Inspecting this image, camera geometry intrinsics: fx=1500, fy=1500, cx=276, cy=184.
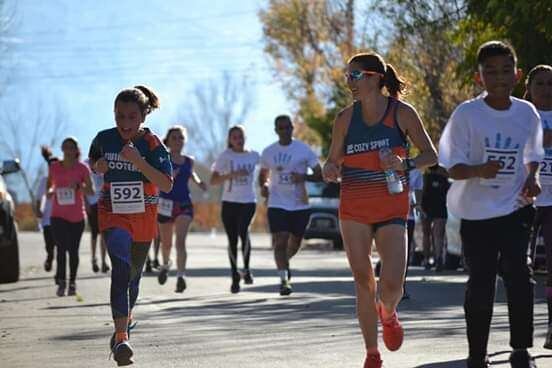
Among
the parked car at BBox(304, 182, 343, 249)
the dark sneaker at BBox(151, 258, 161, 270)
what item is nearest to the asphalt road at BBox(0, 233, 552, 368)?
the dark sneaker at BBox(151, 258, 161, 270)

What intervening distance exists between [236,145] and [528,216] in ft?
33.0

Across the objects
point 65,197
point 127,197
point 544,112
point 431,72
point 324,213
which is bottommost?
point 324,213

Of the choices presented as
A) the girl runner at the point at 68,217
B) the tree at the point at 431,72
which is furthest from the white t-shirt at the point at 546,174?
the tree at the point at 431,72

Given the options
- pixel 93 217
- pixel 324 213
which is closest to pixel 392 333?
pixel 93 217

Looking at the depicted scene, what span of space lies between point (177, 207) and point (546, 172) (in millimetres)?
8228

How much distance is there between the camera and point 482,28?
20719mm

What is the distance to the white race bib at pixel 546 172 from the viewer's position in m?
10.4

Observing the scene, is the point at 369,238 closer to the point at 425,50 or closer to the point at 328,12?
the point at 425,50

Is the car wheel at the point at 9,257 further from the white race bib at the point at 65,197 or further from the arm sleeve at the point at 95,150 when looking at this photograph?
the arm sleeve at the point at 95,150

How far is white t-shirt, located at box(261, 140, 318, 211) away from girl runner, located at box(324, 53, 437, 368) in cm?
793

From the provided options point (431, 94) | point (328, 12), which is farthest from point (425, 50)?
point (328, 12)

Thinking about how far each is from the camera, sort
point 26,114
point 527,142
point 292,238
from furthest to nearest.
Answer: point 26,114 → point 292,238 → point 527,142

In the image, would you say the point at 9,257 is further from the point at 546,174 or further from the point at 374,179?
the point at 374,179

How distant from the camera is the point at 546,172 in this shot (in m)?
10.5
